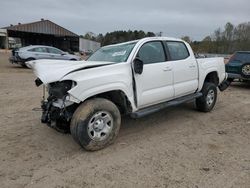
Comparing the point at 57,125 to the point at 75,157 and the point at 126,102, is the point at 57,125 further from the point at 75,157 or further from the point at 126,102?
the point at 126,102

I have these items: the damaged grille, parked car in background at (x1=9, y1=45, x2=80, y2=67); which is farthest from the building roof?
the damaged grille

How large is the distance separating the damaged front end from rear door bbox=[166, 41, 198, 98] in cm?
227

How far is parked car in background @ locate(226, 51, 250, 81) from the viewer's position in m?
10.4

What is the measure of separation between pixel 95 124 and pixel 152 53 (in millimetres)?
1907

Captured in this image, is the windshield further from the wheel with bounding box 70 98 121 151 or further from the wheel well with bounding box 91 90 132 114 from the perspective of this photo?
the wheel with bounding box 70 98 121 151

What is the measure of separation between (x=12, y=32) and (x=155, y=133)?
49.8 meters

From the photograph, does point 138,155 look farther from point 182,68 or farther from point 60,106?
point 182,68

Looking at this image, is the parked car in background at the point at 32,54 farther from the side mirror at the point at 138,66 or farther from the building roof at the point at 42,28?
the building roof at the point at 42,28

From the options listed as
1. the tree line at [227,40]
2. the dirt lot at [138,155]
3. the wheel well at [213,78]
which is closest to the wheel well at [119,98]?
the dirt lot at [138,155]

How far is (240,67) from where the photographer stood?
416 inches

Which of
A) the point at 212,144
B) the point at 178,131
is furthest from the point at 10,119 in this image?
the point at 212,144

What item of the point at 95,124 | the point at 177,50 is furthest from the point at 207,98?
the point at 95,124

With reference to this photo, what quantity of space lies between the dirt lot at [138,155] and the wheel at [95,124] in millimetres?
183

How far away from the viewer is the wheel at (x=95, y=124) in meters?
3.97
